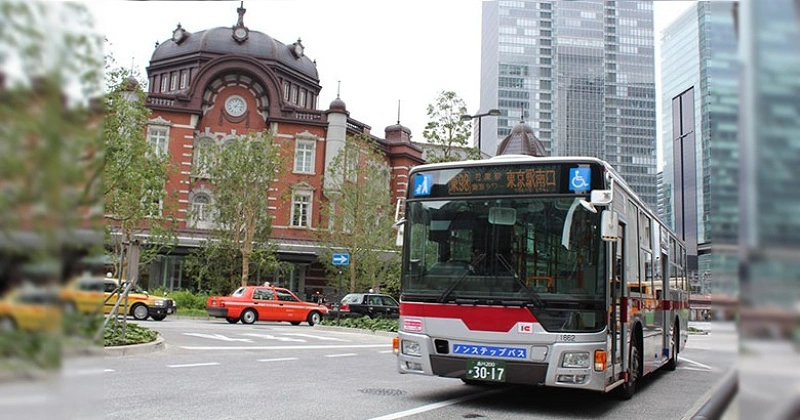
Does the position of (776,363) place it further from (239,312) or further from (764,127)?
(239,312)

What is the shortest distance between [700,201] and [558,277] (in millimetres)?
5102

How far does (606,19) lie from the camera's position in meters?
4.05

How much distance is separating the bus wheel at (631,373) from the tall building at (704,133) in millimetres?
5715

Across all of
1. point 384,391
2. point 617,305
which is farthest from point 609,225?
point 384,391

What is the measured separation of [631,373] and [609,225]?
275 cm

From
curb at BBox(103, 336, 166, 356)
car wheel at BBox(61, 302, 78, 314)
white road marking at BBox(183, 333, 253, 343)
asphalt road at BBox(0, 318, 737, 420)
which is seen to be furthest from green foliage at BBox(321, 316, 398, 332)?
car wheel at BBox(61, 302, 78, 314)

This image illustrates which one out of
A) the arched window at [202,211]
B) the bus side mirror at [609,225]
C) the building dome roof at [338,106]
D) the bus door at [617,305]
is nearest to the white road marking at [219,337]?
the bus door at [617,305]

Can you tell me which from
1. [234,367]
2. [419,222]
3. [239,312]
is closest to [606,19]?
[419,222]

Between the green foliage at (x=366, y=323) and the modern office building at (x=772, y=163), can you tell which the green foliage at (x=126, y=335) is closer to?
the green foliage at (x=366, y=323)

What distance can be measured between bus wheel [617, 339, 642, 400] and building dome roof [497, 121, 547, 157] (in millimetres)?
6279

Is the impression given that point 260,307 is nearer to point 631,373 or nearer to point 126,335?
point 126,335

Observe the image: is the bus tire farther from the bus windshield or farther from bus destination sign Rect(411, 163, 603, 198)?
bus destination sign Rect(411, 163, 603, 198)

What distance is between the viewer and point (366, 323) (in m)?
26.5

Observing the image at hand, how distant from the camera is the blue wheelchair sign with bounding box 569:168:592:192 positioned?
7.62 m
